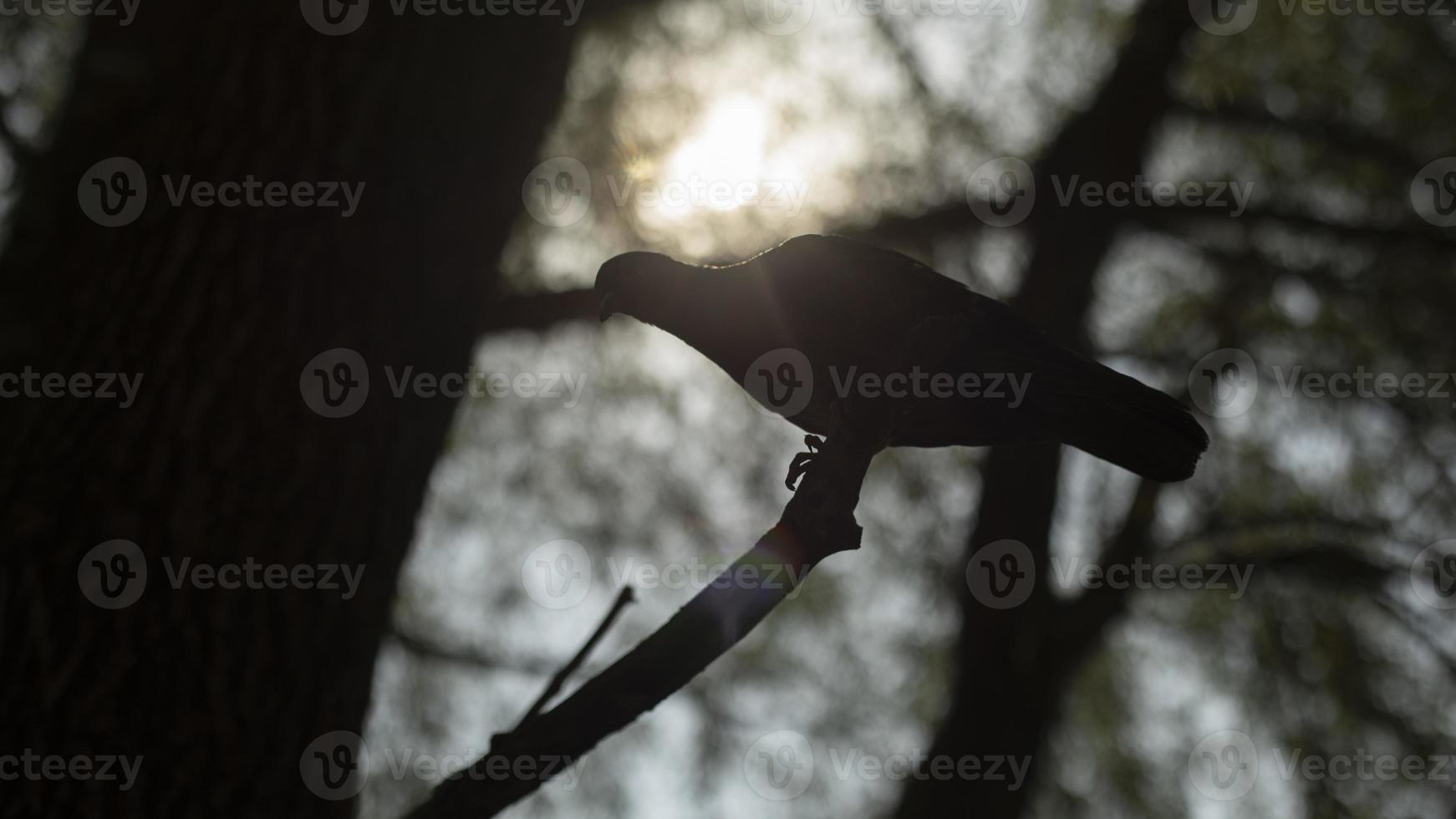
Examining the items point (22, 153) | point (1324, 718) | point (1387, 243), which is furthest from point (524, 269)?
point (1324, 718)

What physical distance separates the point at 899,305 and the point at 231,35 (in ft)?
5.40

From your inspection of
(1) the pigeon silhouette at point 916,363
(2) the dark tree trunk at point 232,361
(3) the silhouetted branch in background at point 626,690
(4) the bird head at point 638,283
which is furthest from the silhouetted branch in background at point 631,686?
(4) the bird head at point 638,283

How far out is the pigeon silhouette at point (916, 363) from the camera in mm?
1844

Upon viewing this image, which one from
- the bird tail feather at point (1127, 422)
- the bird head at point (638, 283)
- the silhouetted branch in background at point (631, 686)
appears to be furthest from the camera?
the bird head at point (638, 283)

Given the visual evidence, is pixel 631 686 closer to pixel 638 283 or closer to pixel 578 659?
pixel 578 659

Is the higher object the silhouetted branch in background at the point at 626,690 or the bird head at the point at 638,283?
the silhouetted branch in background at the point at 626,690

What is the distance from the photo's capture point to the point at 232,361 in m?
2.04

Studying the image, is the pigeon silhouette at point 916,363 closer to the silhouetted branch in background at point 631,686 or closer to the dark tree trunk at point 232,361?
the silhouetted branch in background at point 631,686

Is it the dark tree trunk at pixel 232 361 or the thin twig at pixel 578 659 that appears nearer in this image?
the thin twig at pixel 578 659

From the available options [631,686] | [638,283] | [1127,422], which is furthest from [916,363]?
[638,283]

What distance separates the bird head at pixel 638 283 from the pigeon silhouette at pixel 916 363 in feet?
0.76

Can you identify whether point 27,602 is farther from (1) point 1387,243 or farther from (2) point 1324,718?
(2) point 1324,718

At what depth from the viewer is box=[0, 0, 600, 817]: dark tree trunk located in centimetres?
183

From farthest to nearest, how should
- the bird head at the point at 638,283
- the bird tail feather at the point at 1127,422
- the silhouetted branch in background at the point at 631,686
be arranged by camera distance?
the bird head at the point at 638,283 → the bird tail feather at the point at 1127,422 → the silhouetted branch in background at the point at 631,686
